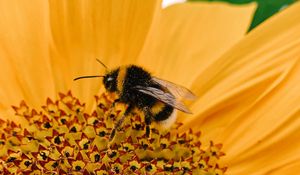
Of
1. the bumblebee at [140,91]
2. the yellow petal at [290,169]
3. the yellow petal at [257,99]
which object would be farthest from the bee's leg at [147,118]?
Result: the yellow petal at [290,169]

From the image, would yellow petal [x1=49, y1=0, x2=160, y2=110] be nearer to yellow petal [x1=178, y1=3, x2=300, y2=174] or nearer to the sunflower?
the sunflower

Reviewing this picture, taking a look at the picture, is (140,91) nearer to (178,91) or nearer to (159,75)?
(178,91)

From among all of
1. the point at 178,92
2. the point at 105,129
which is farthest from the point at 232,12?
the point at 105,129

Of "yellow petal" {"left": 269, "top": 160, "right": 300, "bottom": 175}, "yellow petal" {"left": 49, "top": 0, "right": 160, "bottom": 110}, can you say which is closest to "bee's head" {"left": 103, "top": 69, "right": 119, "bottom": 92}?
"yellow petal" {"left": 49, "top": 0, "right": 160, "bottom": 110}

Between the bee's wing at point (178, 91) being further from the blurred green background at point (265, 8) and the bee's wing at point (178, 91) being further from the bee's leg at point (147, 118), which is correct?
the blurred green background at point (265, 8)

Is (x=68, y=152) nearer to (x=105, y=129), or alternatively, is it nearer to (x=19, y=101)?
(x=105, y=129)
